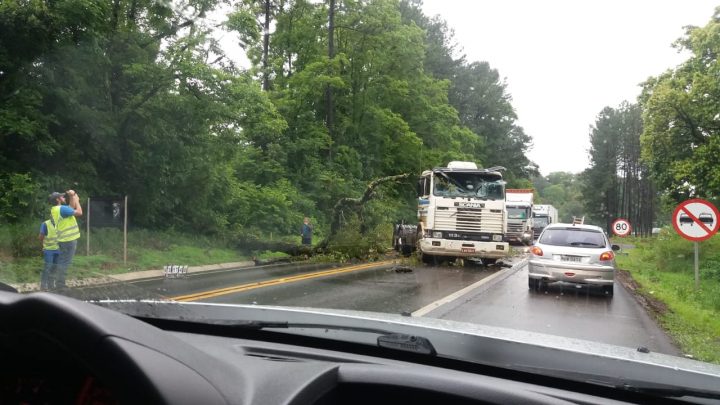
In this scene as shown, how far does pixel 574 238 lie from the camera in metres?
13.0

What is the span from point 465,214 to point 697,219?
7.47m

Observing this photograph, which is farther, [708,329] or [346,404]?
[708,329]

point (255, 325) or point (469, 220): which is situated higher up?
point (469, 220)

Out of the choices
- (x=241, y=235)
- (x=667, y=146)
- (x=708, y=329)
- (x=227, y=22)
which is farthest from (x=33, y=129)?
(x=667, y=146)

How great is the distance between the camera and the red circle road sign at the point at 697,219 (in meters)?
12.2

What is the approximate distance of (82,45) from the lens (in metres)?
17.7

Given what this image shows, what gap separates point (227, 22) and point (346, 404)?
19849mm

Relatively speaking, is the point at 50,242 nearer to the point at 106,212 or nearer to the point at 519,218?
the point at 106,212

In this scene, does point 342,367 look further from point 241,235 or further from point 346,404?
point 241,235

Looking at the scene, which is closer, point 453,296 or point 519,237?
point 453,296

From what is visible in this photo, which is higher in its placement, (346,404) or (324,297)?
(346,404)

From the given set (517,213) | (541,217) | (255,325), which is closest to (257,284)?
(255,325)

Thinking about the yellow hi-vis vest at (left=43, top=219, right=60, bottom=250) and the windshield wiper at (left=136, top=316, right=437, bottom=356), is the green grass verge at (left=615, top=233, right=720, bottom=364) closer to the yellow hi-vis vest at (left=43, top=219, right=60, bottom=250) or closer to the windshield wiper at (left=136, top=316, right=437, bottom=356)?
the windshield wiper at (left=136, top=316, right=437, bottom=356)

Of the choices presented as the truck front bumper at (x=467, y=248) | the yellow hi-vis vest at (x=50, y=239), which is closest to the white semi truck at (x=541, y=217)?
the truck front bumper at (x=467, y=248)
